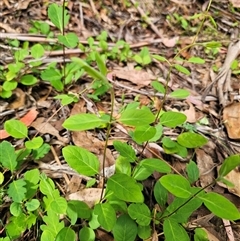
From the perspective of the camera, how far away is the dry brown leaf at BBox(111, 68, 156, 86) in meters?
2.33

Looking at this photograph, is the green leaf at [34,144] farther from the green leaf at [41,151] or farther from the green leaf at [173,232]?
the green leaf at [173,232]

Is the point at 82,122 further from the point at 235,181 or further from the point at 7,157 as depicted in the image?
the point at 235,181

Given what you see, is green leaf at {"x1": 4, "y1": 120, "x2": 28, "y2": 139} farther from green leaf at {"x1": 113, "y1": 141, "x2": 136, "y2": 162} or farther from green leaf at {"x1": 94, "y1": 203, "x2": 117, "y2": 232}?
green leaf at {"x1": 94, "y1": 203, "x2": 117, "y2": 232}

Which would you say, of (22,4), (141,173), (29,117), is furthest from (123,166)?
(22,4)

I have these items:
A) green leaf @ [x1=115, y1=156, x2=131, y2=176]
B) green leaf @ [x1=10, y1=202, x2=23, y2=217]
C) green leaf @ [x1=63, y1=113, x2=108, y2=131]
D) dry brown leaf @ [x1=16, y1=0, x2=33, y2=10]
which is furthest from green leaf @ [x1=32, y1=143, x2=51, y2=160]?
dry brown leaf @ [x1=16, y1=0, x2=33, y2=10]

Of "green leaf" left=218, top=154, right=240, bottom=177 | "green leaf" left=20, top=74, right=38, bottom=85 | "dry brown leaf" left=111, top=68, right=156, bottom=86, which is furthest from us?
"dry brown leaf" left=111, top=68, right=156, bottom=86

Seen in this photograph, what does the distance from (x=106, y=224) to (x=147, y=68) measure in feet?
4.89

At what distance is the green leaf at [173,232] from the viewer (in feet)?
4.22

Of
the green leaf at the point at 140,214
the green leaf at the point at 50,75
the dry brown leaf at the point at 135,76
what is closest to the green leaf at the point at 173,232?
the green leaf at the point at 140,214

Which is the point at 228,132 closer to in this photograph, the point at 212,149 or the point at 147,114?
the point at 212,149

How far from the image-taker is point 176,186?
1.24 meters

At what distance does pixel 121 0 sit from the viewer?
3.15 meters

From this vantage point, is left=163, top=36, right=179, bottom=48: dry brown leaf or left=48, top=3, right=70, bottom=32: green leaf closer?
left=48, top=3, right=70, bottom=32: green leaf

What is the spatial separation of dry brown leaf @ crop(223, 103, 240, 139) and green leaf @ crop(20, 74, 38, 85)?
45.8 inches
